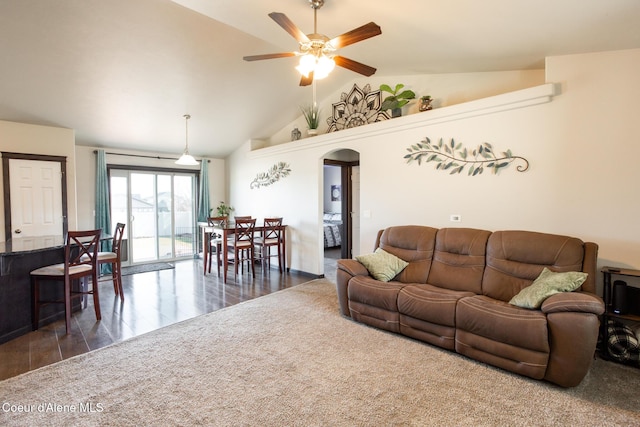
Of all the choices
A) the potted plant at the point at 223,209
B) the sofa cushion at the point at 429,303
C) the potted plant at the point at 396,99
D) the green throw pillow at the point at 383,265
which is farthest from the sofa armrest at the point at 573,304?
the potted plant at the point at 223,209

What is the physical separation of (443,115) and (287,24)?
7.93 feet

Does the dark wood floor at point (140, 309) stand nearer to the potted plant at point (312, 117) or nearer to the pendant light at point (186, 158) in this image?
the pendant light at point (186, 158)

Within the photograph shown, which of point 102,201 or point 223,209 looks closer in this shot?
point 102,201

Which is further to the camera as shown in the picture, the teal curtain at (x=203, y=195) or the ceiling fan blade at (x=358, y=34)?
the teal curtain at (x=203, y=195)

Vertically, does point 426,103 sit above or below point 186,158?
above

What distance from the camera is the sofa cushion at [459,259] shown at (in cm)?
324

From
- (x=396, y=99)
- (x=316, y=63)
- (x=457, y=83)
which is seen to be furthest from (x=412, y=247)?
(x=316, y=63)

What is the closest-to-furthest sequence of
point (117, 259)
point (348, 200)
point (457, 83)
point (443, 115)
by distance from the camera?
point (443, 115) < point (457, 83) < point (117, 259) < point (348, 200)

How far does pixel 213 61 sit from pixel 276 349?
12.2 ft

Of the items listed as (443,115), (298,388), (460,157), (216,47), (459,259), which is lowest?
(298,388)

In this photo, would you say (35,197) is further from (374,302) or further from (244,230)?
(374,302)

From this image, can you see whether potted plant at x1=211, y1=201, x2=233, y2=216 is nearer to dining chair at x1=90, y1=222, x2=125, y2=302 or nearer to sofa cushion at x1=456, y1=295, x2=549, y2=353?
dining chair at x1=90, y1=222, x2=125, y2=302

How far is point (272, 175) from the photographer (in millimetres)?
6363

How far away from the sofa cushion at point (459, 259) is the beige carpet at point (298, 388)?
0.79 meters
